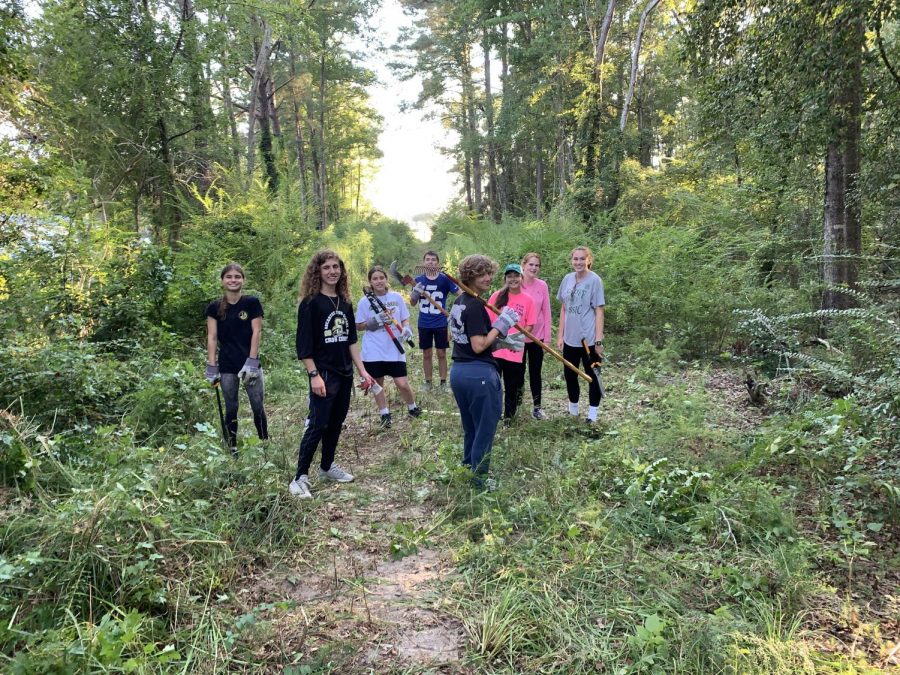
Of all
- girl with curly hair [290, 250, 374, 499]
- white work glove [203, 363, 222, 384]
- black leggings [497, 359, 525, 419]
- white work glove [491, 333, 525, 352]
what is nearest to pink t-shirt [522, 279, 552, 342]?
black leggings [497, 359, 525, 419]

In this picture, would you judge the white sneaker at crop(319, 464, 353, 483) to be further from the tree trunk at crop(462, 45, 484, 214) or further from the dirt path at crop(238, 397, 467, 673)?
the tree trunk at crop(462, 45, 484, 214)

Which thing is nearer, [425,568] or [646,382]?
[425,568]

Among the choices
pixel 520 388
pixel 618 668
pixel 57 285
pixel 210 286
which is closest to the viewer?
pixel 618 668

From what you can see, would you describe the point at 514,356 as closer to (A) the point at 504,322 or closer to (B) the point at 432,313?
Answer: (A) the point at 504,322

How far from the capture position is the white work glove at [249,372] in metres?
4.52

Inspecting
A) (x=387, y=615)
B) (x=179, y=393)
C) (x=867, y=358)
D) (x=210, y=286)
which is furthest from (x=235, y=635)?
(x=210, y=286)

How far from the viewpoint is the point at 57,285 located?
6.35 m

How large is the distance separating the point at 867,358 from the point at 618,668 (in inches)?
176

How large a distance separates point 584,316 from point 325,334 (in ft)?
8.89

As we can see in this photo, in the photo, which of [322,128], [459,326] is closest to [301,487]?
[459,326]

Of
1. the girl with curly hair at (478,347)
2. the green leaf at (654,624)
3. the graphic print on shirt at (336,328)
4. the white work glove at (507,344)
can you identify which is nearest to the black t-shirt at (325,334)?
the graphic print on shirt at (336,328)

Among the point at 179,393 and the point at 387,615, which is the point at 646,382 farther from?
the point at 179,393

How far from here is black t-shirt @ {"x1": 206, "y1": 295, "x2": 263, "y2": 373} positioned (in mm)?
4566

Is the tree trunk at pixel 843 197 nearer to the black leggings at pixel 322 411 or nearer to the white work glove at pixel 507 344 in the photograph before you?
the white work glove at pixel 507 344
